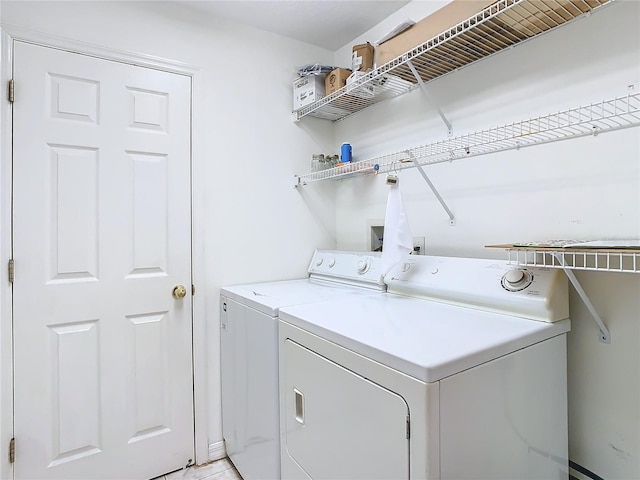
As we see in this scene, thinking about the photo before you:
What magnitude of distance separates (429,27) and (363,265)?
3.71 ft

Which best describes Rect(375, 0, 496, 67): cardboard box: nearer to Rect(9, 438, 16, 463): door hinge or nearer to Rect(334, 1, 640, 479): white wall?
Rect(334, 1, 640, 479): white wall

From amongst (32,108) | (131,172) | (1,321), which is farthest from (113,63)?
(1,321)

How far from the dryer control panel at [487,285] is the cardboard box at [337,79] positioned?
3.50 feet

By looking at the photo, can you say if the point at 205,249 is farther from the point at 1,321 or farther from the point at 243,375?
the point at 1,321

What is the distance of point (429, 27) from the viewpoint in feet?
4.71

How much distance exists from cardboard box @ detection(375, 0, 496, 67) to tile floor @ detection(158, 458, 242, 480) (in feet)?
7.43

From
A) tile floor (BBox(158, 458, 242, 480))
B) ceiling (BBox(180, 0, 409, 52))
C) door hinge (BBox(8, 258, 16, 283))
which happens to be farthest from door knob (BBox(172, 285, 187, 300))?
ceiling (BBox(180, 0, 409, 52))

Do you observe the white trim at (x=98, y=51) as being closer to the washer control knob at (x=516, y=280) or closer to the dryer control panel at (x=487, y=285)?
the dryer control panel at (x=487, y=285)

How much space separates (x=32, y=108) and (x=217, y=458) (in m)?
2.02

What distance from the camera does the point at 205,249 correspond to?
6.53 feet

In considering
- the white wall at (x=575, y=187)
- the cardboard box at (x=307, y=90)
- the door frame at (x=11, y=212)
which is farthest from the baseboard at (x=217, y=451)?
the cardboard box at (x=307, y=90)

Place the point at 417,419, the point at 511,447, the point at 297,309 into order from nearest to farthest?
the point at 417,419 → the point at 511,447 → the point at 297,309

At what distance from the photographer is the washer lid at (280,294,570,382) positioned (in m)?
0.86

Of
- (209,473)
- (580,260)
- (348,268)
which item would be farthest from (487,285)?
(209,473)
